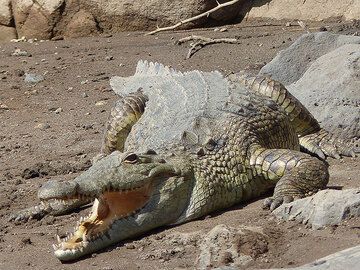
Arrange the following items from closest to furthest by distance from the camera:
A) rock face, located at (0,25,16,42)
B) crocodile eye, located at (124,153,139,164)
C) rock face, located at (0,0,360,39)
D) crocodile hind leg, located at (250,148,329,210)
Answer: crocodile eye, located at (124,153,139,164) < crocodile hind leg, located at (250,148,329,210) < rock face, located at (0,0,360,39) < rock face, located at (0,25,16,42)

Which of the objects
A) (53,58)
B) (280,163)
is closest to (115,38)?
(53,58)

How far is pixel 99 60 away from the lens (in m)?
12.1

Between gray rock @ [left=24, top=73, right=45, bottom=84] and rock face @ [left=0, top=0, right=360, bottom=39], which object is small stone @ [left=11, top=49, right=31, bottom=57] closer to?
rock face @ [left=0, top=0, right=360, bottom=39]

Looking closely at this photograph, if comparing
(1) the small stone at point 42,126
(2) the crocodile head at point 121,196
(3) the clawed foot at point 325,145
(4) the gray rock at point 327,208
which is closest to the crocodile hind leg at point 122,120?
(3) the clawed foot at point 325,145

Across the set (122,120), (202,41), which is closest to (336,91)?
(122,120)

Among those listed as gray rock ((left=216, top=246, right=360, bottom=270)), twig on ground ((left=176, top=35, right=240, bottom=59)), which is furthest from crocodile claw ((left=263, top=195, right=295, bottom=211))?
twig on ground ((left=176, top=35, right=240, bottom=59))

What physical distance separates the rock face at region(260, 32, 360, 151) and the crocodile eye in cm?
226

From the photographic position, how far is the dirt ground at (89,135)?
5137mm

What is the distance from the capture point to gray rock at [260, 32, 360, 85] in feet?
28.8

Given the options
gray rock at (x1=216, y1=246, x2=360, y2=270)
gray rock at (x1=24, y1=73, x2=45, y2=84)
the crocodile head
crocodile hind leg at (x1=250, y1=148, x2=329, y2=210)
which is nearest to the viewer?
gray rock at (x1=216, y1=246, x2=360, y2=270)

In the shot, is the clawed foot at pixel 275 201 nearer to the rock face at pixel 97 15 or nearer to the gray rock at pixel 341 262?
the gray rock at pixel 341 262

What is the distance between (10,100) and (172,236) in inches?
216

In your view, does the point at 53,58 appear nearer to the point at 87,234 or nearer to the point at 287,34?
the point at 287,34

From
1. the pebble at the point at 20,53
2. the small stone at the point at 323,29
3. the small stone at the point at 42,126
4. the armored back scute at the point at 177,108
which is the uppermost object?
the pebble at the point at 20,53
